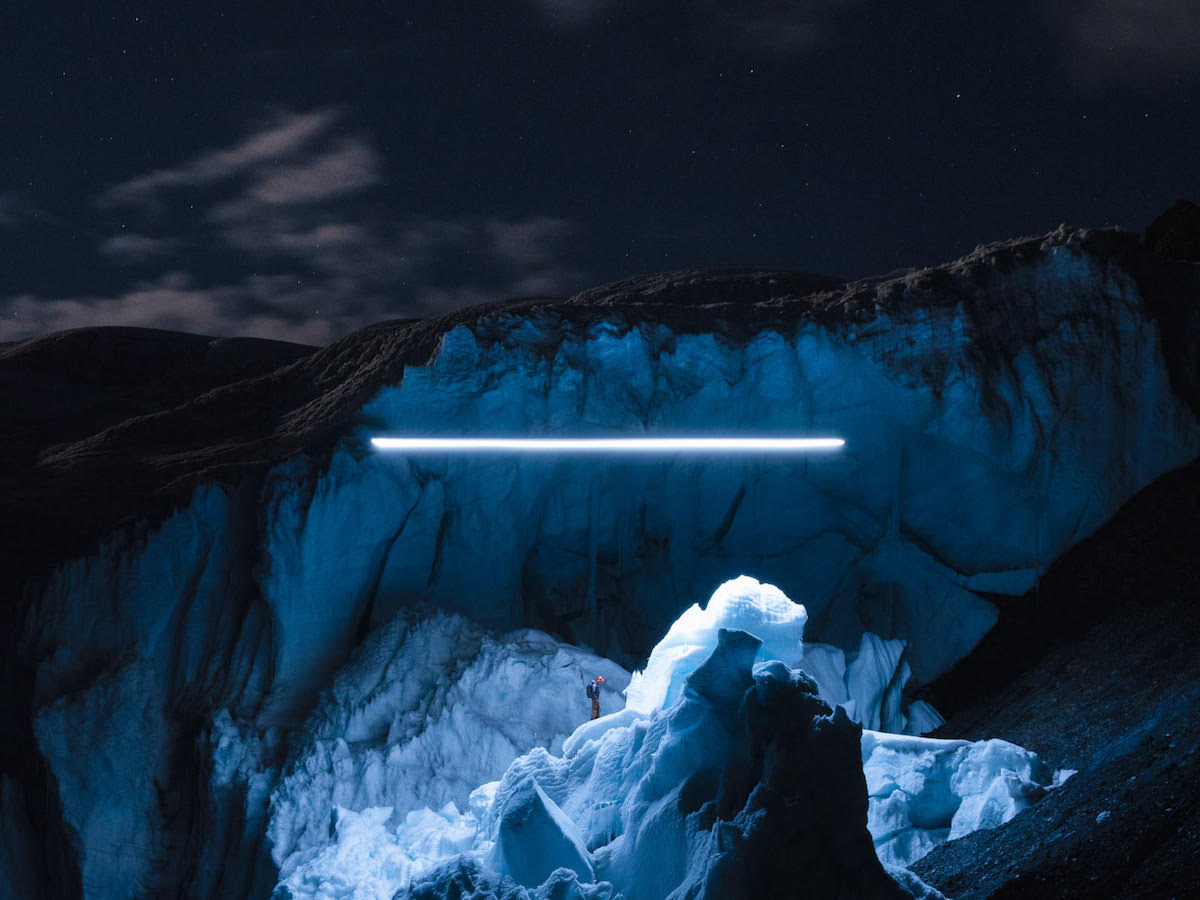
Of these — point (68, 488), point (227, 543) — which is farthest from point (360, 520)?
point (68, 488)

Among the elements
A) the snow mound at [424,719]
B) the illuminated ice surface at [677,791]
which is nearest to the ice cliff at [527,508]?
the snow mound at [424,719]

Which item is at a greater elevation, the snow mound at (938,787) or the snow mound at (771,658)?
the snow mound at (771,658)

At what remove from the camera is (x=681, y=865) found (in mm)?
7137

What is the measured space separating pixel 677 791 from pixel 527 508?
650cm

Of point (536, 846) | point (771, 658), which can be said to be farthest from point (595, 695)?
point (536, 846)

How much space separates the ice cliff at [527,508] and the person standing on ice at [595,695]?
60 centimetres

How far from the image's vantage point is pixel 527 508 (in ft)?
44.9

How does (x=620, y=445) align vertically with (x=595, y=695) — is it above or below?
above

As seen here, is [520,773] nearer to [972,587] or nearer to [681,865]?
[681,865]

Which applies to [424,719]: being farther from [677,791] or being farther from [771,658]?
[677,791]

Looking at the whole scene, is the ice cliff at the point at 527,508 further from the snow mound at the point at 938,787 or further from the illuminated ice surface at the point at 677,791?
the snow mound at the point at 938,787

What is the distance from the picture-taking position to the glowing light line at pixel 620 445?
12.7m

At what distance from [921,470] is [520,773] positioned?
7535 mm

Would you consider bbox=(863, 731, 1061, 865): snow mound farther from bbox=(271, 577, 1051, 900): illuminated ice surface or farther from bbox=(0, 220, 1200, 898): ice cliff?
bbox=(0, 220, 1200, 898): ice cliff
